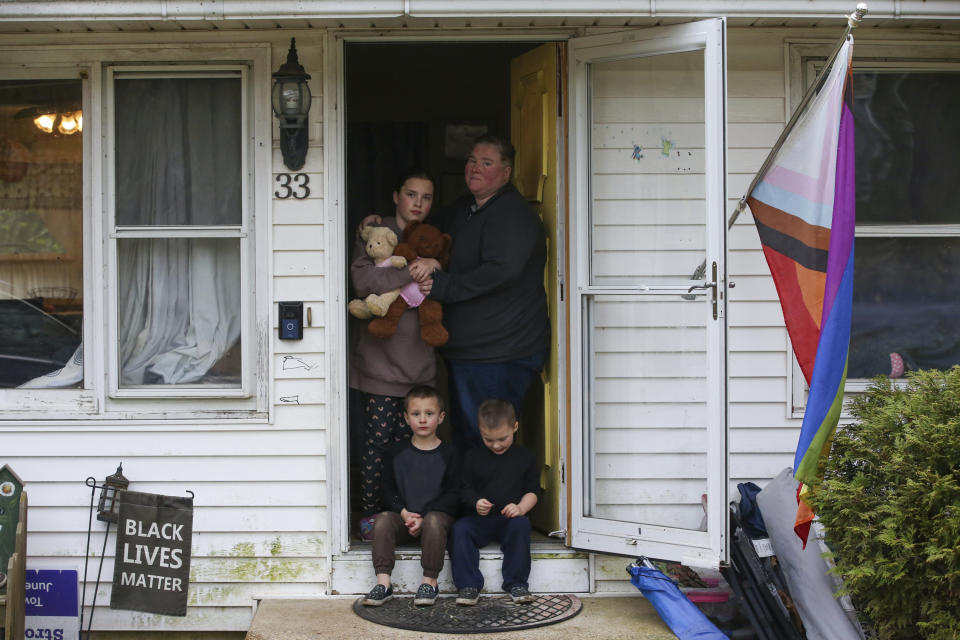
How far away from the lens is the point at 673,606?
4293 mm

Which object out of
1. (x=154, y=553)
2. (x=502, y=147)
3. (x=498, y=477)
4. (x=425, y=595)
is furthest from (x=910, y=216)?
(x=154, y=553)

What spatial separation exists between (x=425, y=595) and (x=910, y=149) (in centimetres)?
296

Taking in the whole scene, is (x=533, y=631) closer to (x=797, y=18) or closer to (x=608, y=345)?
(x=608, y=345)

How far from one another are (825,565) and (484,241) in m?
2.00

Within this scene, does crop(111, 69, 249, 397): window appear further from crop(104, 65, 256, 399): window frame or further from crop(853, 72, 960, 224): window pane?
crop(853, 72, 960, 224): window pane

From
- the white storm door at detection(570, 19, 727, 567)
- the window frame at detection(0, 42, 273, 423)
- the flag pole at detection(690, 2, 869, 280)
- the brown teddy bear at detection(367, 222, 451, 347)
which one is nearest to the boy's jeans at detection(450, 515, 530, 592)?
the white storm door at detection(570, 19, 727, 567)

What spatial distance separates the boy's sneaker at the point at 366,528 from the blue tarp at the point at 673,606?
1206 millimetres

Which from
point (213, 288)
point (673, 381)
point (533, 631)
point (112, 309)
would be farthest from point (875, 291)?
point (112, 309)

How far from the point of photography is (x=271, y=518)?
468cm

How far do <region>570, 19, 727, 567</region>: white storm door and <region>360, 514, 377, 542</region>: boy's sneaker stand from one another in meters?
0.95

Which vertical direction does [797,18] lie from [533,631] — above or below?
above

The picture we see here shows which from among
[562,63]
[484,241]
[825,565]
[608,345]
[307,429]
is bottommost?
[825,565]

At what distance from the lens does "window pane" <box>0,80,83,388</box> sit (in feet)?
15.7

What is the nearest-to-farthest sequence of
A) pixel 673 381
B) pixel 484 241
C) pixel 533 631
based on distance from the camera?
pixel 533 631
pixel 673 381
pixel 484 241
